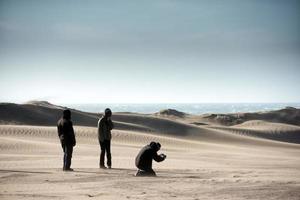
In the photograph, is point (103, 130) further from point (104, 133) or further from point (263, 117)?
point (263, 117)

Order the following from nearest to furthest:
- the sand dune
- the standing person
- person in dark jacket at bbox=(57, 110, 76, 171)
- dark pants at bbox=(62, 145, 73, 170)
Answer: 1. dark pants at bbox=(62, 145, 73, 170)
2. person in dark jacket at bbox=(57, 110, 76, 171)
3. the standing person
4. the sand dune

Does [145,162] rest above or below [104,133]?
below

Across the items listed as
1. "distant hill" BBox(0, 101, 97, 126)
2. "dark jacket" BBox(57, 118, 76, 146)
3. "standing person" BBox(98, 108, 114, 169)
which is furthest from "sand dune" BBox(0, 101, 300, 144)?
"dark jacket" BBox(57, 118, 76, 146)

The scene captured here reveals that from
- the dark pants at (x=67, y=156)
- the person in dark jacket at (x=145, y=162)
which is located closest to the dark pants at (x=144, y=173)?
the person in dark jacket at (x=145, y=162)

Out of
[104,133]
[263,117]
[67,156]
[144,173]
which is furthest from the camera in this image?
[263,117]

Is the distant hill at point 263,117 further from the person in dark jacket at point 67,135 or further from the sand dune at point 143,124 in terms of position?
the person in dark jacket at point 67,135

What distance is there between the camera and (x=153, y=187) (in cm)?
1034

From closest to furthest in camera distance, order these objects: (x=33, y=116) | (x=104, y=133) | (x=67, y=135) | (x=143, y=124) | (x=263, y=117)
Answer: (x=67, y=135) → (x=104, y=133) → (x=33, y=116) → (x=143, y=124) → (x=263, y=117)

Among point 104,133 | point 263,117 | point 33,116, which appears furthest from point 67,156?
point 263,117

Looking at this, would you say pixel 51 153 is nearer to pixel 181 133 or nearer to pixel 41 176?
pixel 41 176

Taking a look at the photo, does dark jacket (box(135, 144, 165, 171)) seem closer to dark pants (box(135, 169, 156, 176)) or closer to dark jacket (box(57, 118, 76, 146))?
dark pants (box(135, 169, 156, 176))

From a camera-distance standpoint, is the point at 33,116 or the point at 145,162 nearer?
the point at 145,162

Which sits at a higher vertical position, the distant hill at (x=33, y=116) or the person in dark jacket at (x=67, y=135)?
the distant hill at (x=33, y=116)

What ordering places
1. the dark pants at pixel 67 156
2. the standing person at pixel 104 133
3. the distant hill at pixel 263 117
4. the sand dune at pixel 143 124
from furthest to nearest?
the distant hill at pixel 263 117 < the sand dune at pixel 143 124 < the standing person at pixel 104 133 < the dark pants at pixel 67 156
